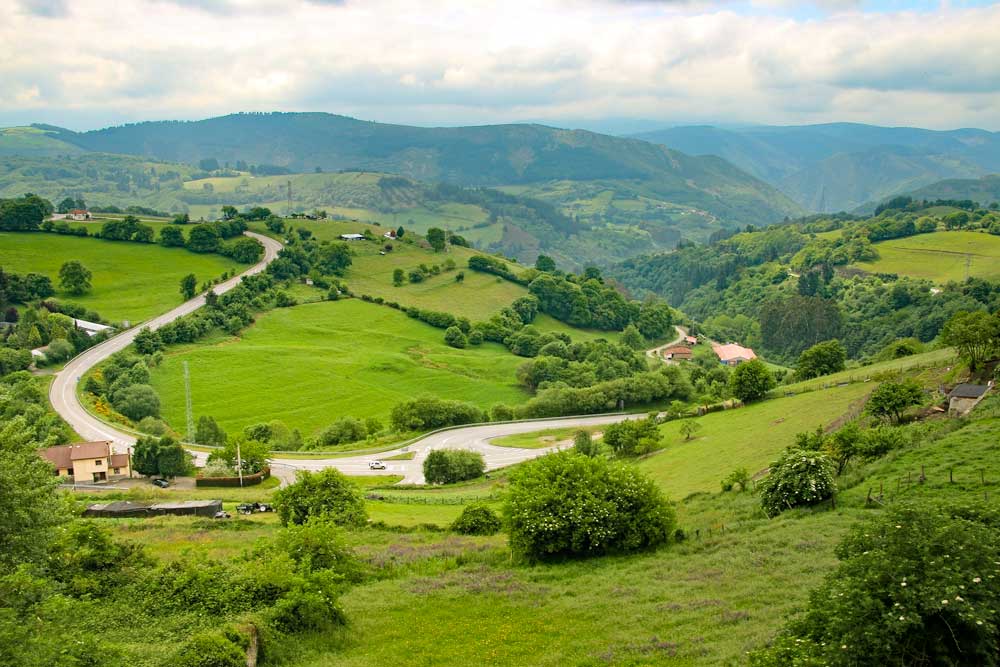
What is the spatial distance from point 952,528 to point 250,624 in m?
16.2

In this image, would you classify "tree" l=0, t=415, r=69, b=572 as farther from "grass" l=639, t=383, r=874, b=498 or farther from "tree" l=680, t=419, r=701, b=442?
"tree" l=680, t=419, r=701, b=442

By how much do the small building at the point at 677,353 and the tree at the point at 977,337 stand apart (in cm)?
8405

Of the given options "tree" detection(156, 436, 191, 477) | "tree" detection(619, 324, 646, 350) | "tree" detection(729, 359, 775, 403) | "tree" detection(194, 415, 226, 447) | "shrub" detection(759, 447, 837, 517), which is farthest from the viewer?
"tree" detection(619, 324, 646, 350)

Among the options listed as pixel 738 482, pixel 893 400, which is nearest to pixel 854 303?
pixel 893 400

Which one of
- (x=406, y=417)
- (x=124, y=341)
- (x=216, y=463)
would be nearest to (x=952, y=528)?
(x=216, y=463)

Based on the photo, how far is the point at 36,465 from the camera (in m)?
21.4

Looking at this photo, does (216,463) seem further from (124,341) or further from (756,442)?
(124,341)

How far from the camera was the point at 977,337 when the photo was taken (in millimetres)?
42844

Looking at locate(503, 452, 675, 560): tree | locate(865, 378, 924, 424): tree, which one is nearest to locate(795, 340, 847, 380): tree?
locate(865, 378, 924, 424): tree

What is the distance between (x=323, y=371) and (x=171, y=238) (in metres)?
64.8

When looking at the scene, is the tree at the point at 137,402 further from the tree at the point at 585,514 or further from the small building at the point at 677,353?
the small building at the point at 677,353

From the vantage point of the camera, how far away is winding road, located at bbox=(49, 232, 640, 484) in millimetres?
61688

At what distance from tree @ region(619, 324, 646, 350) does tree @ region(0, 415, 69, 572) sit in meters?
118

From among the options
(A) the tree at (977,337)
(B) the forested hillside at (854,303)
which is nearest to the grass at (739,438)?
(A) the tree at (977,337)
